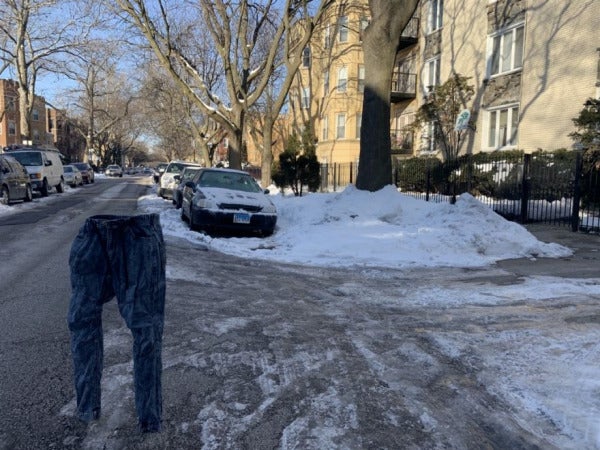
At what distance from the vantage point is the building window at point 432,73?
26031 mm

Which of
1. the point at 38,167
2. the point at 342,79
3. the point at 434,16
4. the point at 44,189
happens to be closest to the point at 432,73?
the point at 434,16

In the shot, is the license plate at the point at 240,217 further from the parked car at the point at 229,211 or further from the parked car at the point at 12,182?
the parked car at the point at 12,182

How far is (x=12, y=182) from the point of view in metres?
16.8

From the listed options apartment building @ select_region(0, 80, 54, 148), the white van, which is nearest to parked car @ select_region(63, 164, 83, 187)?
the white van

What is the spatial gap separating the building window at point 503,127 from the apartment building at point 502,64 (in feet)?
0.13

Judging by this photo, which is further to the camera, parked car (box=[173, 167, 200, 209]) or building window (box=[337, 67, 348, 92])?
building window (box=[337, 67, 348, 92])

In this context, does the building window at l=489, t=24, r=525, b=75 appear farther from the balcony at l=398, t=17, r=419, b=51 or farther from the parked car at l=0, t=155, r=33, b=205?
the parked car at l=0, t=155, r=33, b=205

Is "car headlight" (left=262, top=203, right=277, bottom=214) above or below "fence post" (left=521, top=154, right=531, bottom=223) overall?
below

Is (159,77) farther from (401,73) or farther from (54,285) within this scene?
(54,285)

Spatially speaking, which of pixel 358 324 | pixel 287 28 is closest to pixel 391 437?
pixel 358 324

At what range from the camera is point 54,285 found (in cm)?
625

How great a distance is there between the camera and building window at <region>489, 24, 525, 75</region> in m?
20.0

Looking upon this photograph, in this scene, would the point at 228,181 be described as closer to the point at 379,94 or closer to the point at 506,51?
the point at 379,94

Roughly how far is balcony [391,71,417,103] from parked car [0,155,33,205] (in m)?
18.6
